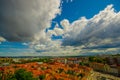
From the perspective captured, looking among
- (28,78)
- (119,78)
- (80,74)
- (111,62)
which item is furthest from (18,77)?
(111,62)

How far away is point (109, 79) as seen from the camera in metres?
71.9

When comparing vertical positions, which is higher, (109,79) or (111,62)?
(111,62)

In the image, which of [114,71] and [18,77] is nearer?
[18,77]

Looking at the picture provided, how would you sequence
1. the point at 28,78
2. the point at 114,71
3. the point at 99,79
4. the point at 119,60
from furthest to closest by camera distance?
the point at 119,60 → the point at 114,71 → the point at 99,79 → the point at 28,78

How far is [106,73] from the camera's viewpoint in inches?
3487

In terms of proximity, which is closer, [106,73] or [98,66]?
[106,73]

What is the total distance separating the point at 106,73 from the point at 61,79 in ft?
196

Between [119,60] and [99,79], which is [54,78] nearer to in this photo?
[99,79]

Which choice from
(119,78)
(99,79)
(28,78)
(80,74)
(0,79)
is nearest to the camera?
(28,78)

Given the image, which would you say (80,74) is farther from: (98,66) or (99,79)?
(98,66)

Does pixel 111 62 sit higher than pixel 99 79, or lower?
higher

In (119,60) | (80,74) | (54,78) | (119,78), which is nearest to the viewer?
(54,78)

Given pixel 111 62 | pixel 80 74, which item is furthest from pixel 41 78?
pixel 111 62

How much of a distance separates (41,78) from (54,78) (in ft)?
7.16
